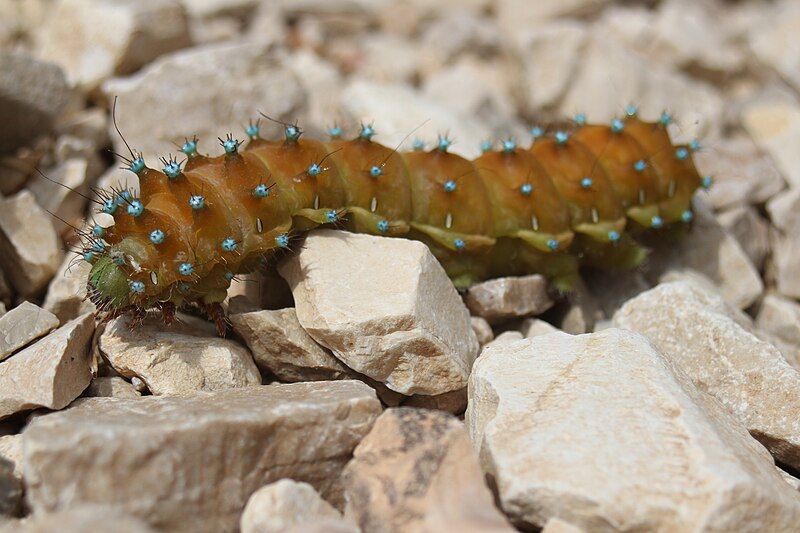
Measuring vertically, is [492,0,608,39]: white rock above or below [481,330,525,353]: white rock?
above

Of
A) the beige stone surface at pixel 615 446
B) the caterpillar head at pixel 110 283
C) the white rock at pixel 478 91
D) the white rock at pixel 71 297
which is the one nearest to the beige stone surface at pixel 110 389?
the caterpillar head at pixel 110 283

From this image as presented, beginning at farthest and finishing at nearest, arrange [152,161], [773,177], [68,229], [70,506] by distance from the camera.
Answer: [773,177]
[152,161]
[68,229]
[70,506]

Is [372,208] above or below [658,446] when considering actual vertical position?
above

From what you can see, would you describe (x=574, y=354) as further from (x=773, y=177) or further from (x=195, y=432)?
(x=773, y=177)

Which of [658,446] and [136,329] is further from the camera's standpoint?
[136,329]

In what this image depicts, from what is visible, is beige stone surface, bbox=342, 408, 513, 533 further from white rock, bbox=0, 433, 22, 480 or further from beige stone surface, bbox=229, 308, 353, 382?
white rock, bbox=0, 433, 22, 480

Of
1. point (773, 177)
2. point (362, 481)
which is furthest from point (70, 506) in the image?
point (773, 177)

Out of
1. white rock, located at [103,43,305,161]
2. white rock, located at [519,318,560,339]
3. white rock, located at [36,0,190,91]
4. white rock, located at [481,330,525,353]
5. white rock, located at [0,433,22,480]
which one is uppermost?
white rock, located at [36,0,190,91]

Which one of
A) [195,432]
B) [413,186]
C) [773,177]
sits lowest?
[773,177]

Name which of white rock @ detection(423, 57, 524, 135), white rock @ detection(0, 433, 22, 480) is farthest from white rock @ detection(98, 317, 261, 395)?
white rock @ detection(423, 57, 524, 135)
